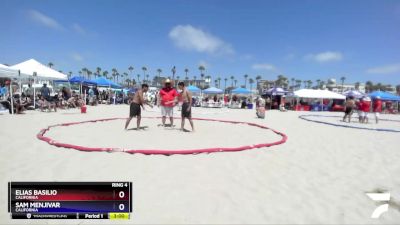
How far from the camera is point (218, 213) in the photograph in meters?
2.97

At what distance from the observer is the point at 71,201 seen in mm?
2898

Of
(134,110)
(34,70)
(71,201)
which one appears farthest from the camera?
(34,70)

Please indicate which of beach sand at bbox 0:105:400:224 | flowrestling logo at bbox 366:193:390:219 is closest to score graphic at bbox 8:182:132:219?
beach sand at bbox 0:105:400:224

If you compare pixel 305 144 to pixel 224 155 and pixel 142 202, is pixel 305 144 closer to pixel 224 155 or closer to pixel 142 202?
pixel 224 155

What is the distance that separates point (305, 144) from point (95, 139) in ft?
17.8

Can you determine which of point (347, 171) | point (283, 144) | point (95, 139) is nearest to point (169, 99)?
point (95, 139)

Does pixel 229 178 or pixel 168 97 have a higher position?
pixel 168 97

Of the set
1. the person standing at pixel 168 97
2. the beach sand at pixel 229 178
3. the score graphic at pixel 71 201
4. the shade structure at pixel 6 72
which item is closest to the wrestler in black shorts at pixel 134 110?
the person standing at pixel 168 97

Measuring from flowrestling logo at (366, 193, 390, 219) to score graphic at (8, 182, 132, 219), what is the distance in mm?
2849

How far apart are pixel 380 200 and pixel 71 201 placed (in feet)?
12.6

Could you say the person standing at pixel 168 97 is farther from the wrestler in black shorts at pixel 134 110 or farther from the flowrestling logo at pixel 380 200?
the flowrestling logo at pixel 380 200

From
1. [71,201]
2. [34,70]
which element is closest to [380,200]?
[71,201]

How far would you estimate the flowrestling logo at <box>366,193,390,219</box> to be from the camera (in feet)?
10.3

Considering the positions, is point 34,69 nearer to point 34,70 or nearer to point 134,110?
point 34,70
